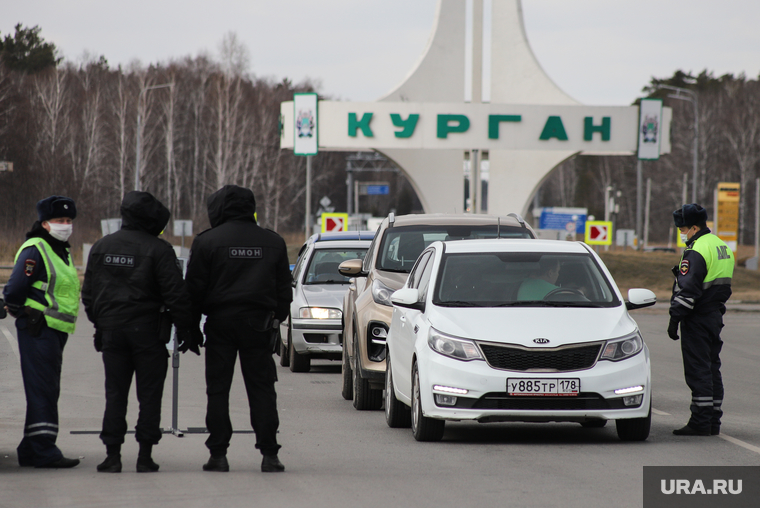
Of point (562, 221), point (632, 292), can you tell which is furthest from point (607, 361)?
point (562, 221)

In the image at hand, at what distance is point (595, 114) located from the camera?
4169 cm

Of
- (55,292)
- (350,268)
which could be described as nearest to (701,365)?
(350,268)

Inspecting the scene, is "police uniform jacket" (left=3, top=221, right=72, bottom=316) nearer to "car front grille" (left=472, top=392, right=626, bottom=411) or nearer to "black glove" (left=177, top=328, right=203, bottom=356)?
"black glove" (left=177, top=328, right=203, bottom=356)

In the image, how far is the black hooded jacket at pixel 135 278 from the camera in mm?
7105

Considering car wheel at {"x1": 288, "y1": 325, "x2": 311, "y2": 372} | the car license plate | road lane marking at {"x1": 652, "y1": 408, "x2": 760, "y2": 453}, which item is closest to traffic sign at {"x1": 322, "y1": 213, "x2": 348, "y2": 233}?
car wheel at {"x1": 288, "y1": 325, "x2": 311, "y2": 372}

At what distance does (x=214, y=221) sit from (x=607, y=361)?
3.12 meters

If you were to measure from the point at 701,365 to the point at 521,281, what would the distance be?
165cm

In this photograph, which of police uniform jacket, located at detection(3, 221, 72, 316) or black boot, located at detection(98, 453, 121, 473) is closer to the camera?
black boot, located at detection(98, 453, 121, 473)

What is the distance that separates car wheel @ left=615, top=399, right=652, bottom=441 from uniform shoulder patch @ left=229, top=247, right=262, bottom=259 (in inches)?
129

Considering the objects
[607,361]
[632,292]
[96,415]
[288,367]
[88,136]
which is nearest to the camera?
[607,361]

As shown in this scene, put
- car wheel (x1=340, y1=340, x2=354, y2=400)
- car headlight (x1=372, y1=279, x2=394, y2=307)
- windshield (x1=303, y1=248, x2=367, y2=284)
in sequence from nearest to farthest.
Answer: car headlight (x1=372, y1=279, x2=394, y2=307), car wheel (x1=340, y1=340, x2=354, y2=400), windshield (x1=303, y1=248, x2=367, y2=284)

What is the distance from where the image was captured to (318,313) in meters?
15.0

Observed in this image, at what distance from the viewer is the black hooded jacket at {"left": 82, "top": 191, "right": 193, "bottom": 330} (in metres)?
7.11

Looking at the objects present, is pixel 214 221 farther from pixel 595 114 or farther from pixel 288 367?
pixel 595 114
